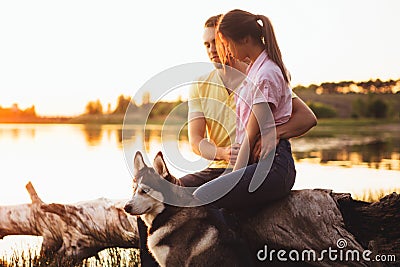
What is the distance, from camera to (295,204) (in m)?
4.51

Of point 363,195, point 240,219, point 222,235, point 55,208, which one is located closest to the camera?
point 222,235

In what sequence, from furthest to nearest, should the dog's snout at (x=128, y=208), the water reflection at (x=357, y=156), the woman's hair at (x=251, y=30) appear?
the water reflection at (x=357, y=156) < the woman's hair at (x=251, y=30) < the dog's snout at (x=128, y=208)

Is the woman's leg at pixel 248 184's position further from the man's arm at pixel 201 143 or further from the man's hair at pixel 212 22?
the man's hair at pixel 212 22

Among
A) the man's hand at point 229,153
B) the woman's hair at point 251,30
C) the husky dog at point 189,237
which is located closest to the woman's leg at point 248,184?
the husky dog at point 189,237

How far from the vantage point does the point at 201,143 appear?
4.70 m

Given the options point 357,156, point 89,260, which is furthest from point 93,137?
point 89,260

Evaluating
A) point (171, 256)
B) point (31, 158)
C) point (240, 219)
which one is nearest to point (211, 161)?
point (240, 219)

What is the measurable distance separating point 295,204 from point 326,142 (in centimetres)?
1838

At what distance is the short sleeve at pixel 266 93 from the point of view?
160 inches

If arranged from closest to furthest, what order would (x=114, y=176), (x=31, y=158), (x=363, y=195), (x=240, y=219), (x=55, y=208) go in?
(x=240, y=219), (x=55, y=208), (x=363, y=195), (x=114, y=176), (x=31, y=158)

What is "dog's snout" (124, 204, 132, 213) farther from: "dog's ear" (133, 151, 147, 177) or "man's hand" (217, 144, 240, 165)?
"man's hand" (217, 144, 240, 165)

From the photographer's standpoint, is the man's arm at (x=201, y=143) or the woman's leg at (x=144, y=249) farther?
the man's arm at (x=201, y=143)

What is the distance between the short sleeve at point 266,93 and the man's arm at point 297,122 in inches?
9.4

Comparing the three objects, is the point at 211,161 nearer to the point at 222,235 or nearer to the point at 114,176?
the point at 222,235
